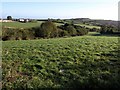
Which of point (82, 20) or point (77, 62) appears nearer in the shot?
point (77, 62)

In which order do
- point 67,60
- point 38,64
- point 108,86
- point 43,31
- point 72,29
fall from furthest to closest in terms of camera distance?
1. point 72,29
2. point 43,31
3. point 67,60
4. point 38,64
5. point 108,86

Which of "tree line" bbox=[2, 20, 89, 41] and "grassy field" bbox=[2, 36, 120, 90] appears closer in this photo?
"grassy field" bbox=[2, 36, 120, 90]

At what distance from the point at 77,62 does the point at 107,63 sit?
1.58 metres

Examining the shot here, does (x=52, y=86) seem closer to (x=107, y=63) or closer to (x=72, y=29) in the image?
(x=107, y=63)

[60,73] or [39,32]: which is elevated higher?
[39,32]

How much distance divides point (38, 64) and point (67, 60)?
197 cm

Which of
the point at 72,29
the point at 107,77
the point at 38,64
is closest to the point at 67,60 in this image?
the point at 38,64

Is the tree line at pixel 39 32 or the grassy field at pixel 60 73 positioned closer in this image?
the grassy field at pixel 60 73

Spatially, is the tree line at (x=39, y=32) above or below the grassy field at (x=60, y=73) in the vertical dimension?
above

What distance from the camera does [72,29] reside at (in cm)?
5656

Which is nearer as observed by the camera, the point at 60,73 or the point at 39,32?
the point at 60,73

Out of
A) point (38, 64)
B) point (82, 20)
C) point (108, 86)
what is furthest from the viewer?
point (82, 20)

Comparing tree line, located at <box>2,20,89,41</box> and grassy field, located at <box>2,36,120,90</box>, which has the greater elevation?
tree line, located at <box>2,20,89,41</box>

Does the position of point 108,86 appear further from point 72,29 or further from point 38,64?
point 72,29
